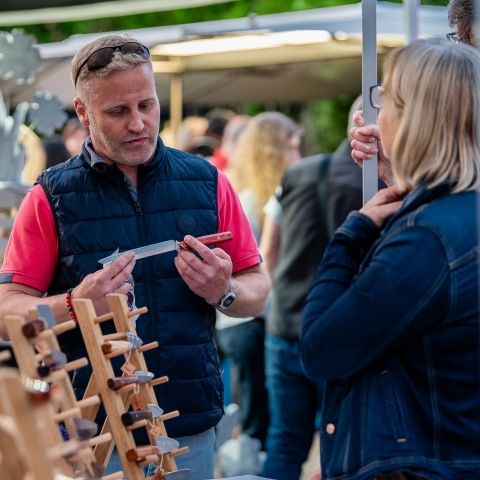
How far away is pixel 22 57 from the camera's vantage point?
180 inches

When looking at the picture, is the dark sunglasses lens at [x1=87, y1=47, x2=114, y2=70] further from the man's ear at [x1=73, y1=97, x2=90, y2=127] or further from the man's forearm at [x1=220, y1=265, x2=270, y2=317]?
the man's forearm at [x1=220, y1=265, x2=270, y2=317]

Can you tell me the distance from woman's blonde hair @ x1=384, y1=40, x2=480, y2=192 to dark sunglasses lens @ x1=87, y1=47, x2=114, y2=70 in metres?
0.94

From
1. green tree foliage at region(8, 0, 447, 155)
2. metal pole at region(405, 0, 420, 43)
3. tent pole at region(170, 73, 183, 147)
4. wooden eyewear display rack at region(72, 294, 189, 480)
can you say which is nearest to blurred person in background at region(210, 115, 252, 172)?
tent pole at region(170, 73, 183, 147)

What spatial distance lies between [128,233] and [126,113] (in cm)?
29

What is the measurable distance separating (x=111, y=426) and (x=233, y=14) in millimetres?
13243

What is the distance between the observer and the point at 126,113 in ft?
9.17

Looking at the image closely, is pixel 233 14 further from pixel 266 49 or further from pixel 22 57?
pixel 22 57

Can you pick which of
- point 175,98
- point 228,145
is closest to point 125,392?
point 228,145

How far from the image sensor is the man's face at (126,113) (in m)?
2.78

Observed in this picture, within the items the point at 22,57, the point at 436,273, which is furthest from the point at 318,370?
the point at 22,57

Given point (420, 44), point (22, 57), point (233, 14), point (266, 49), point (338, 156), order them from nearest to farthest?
point (420, 44), point (22, 57), point (338, 156), point (266, 49), point (233, 14)

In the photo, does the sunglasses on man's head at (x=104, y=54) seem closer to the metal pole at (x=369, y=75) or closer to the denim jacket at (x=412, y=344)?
the metal pole at (x=369, y=75)

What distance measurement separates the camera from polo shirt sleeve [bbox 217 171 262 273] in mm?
2943

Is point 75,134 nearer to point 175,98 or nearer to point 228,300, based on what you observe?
point 175,98
